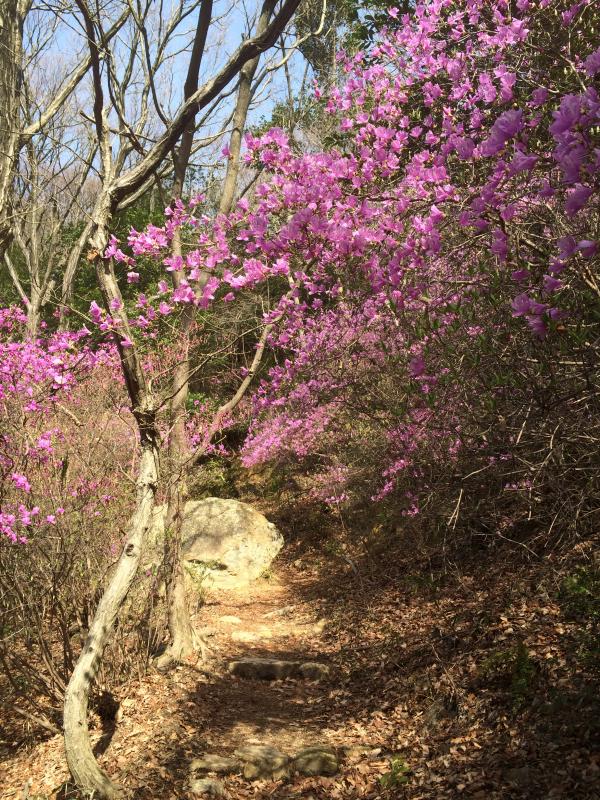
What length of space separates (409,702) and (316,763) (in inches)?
42.6

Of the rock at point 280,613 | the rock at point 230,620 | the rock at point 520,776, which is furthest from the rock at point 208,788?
the rock at point 280,613

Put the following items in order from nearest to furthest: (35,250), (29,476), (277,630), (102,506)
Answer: (29,476) → (102,506) → (277,630) → (35,250)

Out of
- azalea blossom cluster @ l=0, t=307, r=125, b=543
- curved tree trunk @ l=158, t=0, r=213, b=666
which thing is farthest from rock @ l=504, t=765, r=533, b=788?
azalea blossom cluster @ l=0, t=307, r=125, b=543

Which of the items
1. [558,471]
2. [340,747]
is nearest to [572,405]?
[558,471]

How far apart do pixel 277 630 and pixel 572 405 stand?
5.18m

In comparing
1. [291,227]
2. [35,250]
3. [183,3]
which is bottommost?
[291,227]

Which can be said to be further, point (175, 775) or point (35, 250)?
point (35, 250)

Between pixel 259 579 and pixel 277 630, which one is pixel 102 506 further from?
pixel 259 579

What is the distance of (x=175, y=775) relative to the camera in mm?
4090

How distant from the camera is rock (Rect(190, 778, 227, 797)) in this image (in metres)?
3.86

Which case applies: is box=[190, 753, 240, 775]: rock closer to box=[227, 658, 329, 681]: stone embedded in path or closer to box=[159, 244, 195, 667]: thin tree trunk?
box=[159, 244, 195, 667]: thin tree trunk

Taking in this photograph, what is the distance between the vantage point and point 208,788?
3.89 metres

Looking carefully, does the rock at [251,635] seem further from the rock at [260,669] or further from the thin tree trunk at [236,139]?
the thin tree trunk at [236,139]

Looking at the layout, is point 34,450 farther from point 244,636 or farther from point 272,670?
point 244,636
